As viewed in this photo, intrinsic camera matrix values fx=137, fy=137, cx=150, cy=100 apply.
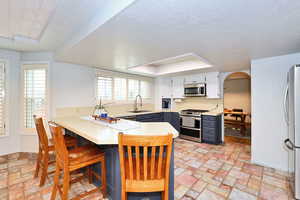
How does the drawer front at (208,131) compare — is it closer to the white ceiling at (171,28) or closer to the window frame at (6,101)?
the white ceiling at (171,28)

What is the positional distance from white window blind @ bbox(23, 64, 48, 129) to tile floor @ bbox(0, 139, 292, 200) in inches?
36.2

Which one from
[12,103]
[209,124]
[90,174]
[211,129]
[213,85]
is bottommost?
[90,174]

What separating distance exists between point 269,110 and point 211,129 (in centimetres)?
148

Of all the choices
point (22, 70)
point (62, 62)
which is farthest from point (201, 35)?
point (22, 70)

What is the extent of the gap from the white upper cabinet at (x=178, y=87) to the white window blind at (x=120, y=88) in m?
1.75

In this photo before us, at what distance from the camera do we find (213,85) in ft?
13.6

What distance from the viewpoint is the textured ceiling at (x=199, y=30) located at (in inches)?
48.5

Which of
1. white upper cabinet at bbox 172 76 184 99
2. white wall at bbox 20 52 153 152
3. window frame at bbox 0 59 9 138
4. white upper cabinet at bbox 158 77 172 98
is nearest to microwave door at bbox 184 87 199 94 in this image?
white upper cabinet at bbox 172 76 184 99

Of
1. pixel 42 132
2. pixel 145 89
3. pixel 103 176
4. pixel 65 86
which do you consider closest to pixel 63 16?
pixel 42 132

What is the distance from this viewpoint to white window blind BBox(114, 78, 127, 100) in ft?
14.0

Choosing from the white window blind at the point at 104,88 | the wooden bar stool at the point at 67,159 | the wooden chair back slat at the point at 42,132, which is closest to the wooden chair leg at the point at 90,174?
the wooden bar stool at the point at 67,159

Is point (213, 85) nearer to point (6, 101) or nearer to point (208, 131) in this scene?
point (208, 131)

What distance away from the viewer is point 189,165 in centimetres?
270

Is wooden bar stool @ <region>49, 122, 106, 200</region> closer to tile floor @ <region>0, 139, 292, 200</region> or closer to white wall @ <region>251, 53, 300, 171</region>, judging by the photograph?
tile floor @ <region>0, 139, 292, 200</region>
